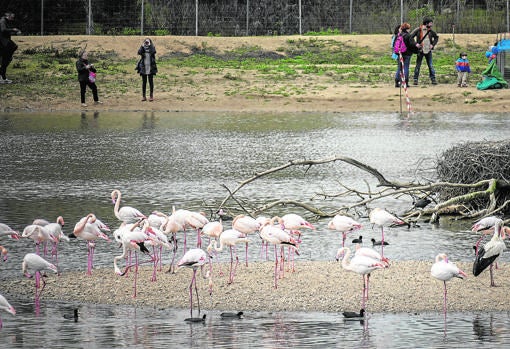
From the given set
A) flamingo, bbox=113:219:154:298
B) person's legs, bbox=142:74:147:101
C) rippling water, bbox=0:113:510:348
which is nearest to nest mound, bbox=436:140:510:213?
rippling water, bbox=0:113:510:348

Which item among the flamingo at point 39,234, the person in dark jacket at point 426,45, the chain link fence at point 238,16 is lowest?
the flamingo at point 39,234

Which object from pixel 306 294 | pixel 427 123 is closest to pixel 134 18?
pixel 427 123

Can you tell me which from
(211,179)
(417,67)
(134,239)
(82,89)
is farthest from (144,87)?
(134,239)

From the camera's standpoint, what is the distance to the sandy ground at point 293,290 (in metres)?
12.6

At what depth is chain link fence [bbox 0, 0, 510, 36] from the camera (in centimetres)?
4941

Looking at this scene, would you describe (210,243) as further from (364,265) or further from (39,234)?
(364,265)

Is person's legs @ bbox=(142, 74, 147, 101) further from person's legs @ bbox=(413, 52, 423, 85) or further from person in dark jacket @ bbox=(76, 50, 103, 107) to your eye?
person's legs @ bbox=(413, 52, 423, 85)

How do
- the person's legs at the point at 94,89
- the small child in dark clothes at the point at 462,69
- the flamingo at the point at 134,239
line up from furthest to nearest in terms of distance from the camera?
the small child in dark clothes at the point at 462,69
the person's legs at the point at 94,89
the flamingo at the point at 134,239

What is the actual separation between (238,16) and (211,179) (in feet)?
96.8

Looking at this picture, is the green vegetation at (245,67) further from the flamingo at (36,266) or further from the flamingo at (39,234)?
the flamingo at (36,266)

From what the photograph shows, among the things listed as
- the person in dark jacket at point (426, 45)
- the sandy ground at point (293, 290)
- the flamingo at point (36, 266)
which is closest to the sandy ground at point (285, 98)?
the person in dark jacket at point (426, 45)

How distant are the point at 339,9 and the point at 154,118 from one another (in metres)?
19.0

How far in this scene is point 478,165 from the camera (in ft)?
56.7

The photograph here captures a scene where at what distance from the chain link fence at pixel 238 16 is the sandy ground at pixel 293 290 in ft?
118
